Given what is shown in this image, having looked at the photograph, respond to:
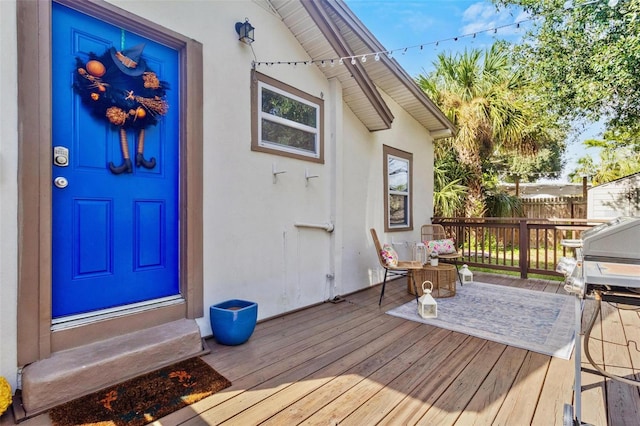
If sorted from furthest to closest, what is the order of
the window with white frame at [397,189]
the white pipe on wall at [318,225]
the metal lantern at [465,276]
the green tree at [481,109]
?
the green tree at [481,109]
the window with white frame at [397,189]
the metal lantern at [465,276]
the white pipe on wall at [318,225]

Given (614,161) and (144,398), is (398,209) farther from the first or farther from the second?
(614,161)

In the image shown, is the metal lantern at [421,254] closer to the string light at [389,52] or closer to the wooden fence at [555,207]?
the string light at [389,52]

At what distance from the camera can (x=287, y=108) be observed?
11.7 feet

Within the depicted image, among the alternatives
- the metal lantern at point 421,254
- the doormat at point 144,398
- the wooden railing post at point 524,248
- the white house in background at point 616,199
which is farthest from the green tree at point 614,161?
the doormat at point 144,398

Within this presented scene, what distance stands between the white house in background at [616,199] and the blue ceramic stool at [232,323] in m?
7.59

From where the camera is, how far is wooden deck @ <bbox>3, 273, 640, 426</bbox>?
1762 millimetres

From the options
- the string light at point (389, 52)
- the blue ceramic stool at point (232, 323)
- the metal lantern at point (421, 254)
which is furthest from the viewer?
the metal lantern at point (421, 254)

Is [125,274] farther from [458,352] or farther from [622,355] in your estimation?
[622,355]

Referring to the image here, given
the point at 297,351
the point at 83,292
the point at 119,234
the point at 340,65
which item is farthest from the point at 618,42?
the point at 83,292

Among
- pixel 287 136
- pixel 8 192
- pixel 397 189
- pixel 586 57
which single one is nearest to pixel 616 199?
pixel 586 57

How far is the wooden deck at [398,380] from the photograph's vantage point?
176 cm

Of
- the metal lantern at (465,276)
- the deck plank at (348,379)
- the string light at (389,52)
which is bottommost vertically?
the deck plank at (348,379)

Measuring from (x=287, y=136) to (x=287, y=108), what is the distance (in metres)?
0.31

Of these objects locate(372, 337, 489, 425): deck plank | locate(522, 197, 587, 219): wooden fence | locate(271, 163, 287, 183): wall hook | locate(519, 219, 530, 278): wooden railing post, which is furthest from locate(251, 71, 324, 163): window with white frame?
locate(522, 197, 587, 219): wooden fence
